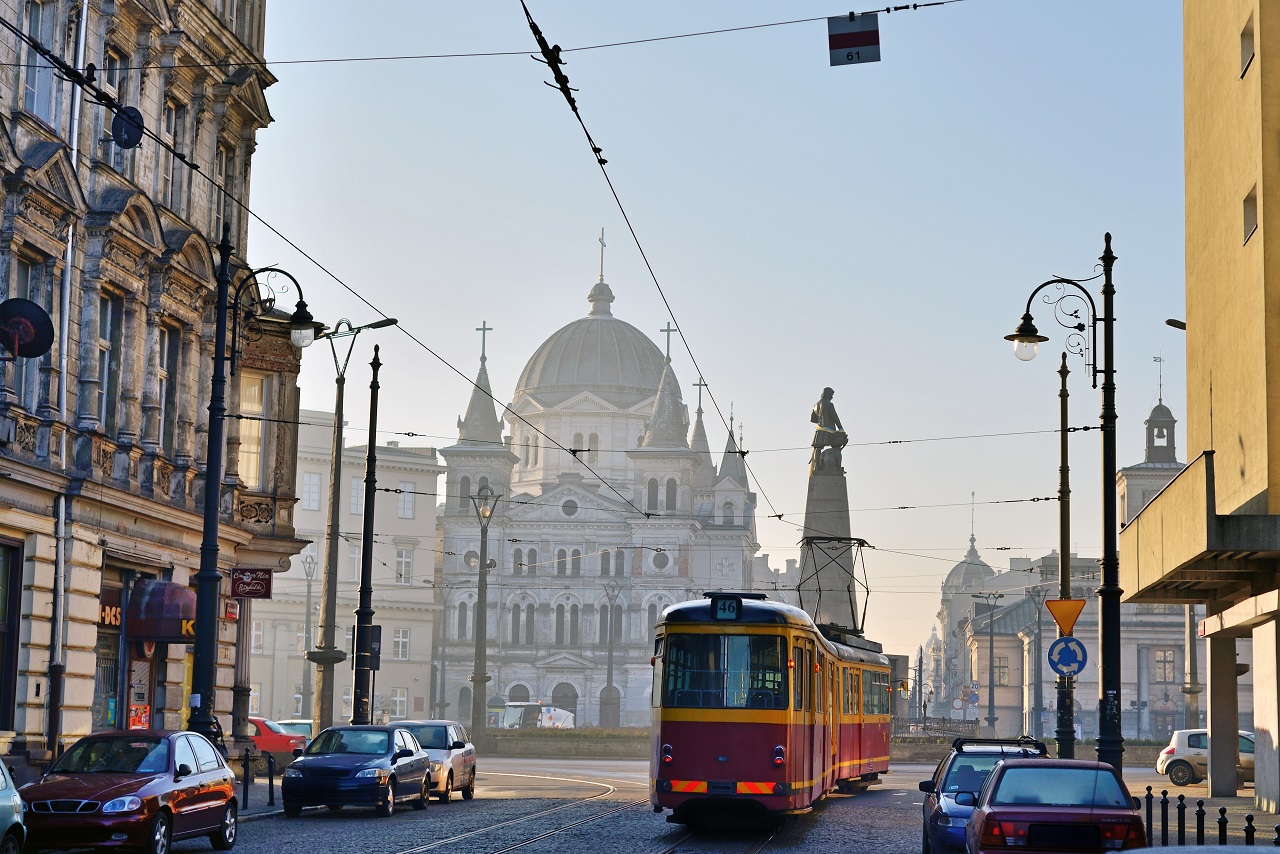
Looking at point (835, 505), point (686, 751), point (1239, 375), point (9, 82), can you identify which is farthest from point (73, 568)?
point (835, 505)

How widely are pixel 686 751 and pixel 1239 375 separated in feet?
33.4

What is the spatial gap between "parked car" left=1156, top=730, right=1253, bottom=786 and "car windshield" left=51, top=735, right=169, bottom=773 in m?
27.1

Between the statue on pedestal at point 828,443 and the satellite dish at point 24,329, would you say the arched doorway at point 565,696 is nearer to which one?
the statue on pedestal at point 828,443

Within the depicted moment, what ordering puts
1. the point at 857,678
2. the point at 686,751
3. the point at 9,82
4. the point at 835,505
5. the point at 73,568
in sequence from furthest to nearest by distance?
the point at 835,505
the point at 857,678
the point at 73,568
the point at 9,82
the point at 686,751

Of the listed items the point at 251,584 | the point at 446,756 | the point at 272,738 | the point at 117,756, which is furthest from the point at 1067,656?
the point at 272,738

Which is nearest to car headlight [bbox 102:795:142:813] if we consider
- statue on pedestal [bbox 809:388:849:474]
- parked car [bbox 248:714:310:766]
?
parked car [bbox 248:714:310:766]

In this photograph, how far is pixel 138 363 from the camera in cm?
2712

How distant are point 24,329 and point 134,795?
23.7 ft

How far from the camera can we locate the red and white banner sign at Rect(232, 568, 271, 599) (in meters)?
30.5

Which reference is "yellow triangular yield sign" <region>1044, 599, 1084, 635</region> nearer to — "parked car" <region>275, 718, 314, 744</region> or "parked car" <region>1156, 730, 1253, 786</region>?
"parked car" <region>1156, 730, 1253, 786</region>

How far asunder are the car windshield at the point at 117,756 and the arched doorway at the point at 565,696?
106 metres

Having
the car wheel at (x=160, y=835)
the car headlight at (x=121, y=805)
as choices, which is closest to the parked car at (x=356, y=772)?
the car wheel at (x=160, y=835)

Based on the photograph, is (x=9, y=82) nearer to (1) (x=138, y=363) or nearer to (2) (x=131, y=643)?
(1) (x=138, y=363)

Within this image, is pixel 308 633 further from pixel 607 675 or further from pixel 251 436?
pixel 251 436
